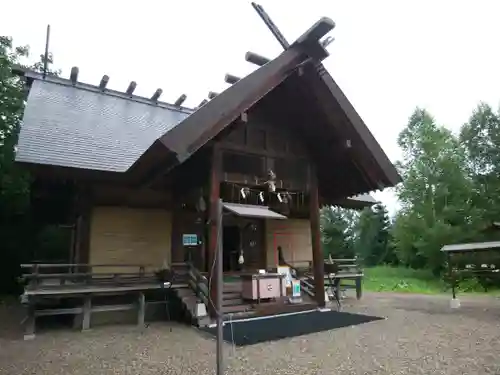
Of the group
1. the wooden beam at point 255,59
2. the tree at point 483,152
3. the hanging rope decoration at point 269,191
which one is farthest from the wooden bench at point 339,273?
the tree at point 483,152

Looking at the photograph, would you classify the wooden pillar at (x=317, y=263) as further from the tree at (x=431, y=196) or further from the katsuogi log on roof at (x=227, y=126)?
the tree at (x=431, y=196)

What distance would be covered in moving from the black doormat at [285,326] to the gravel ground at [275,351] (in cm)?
25

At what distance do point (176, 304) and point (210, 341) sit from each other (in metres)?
2.56

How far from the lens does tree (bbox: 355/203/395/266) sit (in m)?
30.6

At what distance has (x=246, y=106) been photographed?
6.78 meters

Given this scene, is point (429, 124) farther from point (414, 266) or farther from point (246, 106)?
point (246, 106)

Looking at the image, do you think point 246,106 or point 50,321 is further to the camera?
point 50,321

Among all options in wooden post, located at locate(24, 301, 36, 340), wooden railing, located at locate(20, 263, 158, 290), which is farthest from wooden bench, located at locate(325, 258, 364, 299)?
wooden post, located at locate(24, 301, 36, 340)

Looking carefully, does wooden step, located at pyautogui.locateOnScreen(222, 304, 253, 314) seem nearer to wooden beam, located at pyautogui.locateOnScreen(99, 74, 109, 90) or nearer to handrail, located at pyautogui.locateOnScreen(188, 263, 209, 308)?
handrail, located at pyautogui.locateOnScreen(188, 263, 209, 308)

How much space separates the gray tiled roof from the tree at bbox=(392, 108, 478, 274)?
15016mm

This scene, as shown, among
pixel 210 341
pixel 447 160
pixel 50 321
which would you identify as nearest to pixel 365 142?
pixel 210 341

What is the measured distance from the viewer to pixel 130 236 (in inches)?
344

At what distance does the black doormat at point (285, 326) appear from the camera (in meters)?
5.59

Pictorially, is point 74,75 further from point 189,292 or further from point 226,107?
point 189,292
